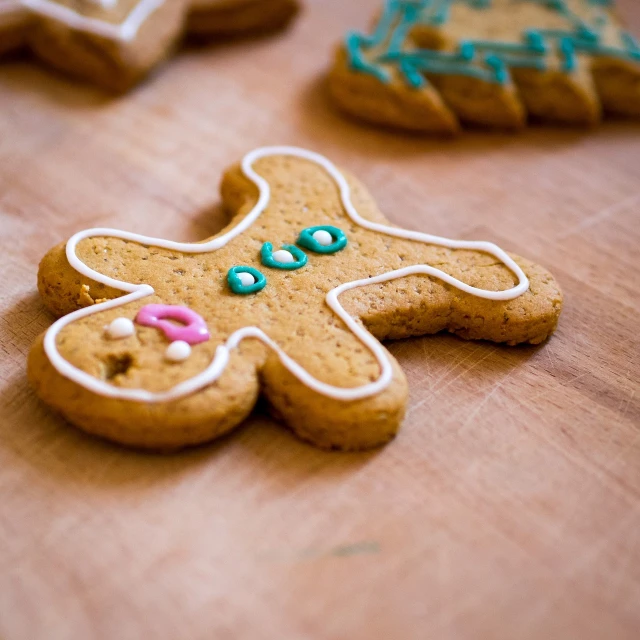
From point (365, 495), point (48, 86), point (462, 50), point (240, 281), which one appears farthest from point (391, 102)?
point (365, 495)

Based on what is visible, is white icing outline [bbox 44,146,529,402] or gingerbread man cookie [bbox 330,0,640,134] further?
gingerbread man cookie [bbox 330,0,640,134]

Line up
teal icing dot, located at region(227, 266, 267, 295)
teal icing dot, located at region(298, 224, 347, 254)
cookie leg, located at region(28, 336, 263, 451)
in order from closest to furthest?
cookie leg, located at region(28, 336, 263, 451)
teal icing dot, located at region(227, 266, 267, 295)
teal icing dot, located at region(298, 224, 347, 254)

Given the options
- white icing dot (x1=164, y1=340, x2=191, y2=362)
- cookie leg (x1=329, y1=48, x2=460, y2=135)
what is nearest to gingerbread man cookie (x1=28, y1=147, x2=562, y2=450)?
white icing dot (x1=164, y1=340, x2=191, y2=362)

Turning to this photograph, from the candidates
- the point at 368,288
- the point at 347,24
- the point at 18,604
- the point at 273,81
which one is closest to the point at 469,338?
the point at 368,288

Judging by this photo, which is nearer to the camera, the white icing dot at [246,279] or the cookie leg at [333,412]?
the cookie leg at [333,412]

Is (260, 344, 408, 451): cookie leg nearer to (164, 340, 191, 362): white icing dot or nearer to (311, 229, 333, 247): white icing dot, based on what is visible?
(164, 340, 191, 362): white icing dot

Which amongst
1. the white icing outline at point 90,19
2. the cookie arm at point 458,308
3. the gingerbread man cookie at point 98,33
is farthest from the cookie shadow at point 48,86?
the cookie arm at point 458,308

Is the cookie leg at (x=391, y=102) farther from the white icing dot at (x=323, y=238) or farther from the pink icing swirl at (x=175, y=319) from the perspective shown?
the pink icing swirl at (x=175, y=319)
